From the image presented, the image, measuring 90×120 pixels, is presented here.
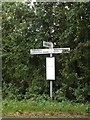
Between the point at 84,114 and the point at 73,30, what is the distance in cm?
306

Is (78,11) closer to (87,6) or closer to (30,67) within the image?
(87,6)

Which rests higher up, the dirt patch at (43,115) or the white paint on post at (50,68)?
the white paint on post at (50,68)

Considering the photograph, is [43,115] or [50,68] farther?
[50,68]

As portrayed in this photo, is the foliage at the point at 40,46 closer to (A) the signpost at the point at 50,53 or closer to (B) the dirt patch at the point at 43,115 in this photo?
(A) the signpost at the point at 50,53

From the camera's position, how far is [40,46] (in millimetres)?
8086

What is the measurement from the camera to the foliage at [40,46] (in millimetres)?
7422

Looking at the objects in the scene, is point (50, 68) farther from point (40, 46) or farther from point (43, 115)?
point (43, 115)

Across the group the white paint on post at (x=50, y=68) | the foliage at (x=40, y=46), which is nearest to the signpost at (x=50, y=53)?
the white paint on post at (x=50, y=68)

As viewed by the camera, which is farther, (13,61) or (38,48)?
(13,61)

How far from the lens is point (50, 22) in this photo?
8070mm

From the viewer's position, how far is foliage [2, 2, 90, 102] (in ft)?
24.3

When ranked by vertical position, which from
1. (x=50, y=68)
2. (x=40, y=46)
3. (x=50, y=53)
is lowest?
(x=50, y=68)

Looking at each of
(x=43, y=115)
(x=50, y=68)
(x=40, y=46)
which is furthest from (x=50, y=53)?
(x=43, y=115)

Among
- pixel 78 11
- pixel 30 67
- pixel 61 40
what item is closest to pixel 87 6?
pixel 78 11
